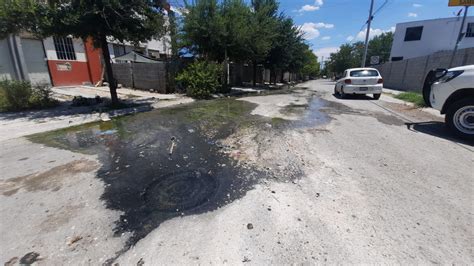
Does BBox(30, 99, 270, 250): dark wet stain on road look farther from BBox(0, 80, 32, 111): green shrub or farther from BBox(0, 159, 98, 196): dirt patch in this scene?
BBox(0, 80, 32, 111): green shrub

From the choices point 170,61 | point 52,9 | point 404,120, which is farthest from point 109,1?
point 404,120

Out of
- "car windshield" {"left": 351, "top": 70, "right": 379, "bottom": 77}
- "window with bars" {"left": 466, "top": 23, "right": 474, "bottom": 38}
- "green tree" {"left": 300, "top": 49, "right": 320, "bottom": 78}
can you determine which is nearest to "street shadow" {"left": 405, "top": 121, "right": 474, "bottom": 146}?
"car windshield" {"left": 351, "top": 70, "right": 379, "bottom": 77}

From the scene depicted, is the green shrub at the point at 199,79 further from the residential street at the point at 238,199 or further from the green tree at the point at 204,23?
the residential street at the point at 238,199

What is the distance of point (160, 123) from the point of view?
23.0ft

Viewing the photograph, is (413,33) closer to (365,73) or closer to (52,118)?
(365,73)

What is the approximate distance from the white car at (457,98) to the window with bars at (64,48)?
18.4 metres

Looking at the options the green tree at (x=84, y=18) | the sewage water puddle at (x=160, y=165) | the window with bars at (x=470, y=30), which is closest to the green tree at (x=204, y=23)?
the green tree at (x=84, y=18)

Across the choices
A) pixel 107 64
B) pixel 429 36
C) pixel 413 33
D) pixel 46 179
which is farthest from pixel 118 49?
pixel 429 36

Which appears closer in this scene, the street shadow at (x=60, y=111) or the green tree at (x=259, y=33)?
the street shadow at (x=60, y=111)

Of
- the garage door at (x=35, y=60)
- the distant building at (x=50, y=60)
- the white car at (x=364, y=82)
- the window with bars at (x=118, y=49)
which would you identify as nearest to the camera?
the white car at (x=364, y=82)

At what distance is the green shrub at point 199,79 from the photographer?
13.3 m

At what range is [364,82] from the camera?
11.9m

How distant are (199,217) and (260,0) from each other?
2172cm

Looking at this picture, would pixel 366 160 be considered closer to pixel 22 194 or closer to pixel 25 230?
pixel 25 230
